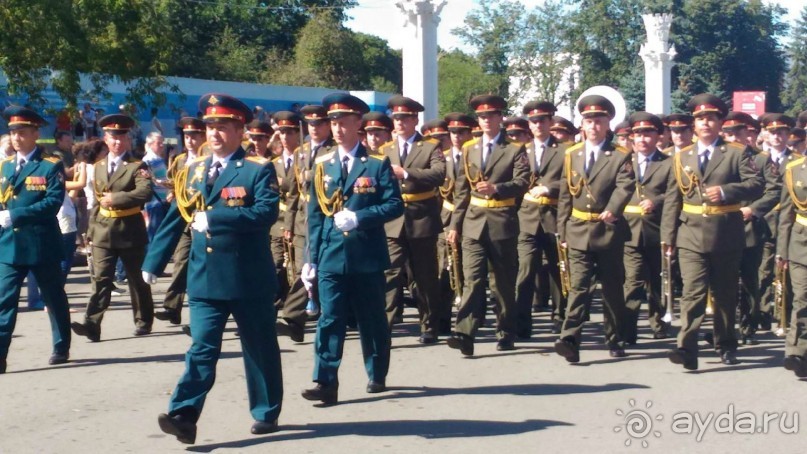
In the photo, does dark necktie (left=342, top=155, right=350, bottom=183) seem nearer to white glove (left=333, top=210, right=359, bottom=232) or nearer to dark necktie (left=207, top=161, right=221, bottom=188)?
white glove (left=333, top=210, right=359, bottom=232)

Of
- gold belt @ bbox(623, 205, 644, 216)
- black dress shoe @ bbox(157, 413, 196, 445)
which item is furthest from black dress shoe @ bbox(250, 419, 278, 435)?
gold belt @ bbox(623, 205, 644, 216)

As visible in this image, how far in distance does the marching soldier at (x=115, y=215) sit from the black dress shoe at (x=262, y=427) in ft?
13.2

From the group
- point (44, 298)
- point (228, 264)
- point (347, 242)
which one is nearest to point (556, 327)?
point (347, 242)

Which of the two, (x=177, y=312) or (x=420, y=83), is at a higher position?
(x=420, y=83)

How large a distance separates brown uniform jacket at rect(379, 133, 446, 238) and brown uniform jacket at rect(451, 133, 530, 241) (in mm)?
252

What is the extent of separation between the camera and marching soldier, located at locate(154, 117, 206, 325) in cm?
1181

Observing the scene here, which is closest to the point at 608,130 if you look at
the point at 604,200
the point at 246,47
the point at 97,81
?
the point at 604,200

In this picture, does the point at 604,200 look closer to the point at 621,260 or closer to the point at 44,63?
the point at 621,260

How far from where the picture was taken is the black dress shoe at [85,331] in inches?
444

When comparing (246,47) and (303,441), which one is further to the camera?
(246,47)

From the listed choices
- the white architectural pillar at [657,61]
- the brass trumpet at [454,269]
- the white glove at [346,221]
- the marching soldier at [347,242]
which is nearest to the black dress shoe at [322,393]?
the marching soldier at [347,242]

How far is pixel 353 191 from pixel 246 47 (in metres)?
53.1

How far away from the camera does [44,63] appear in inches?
809

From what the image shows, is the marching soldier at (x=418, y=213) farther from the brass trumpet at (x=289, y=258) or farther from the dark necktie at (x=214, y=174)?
the dark necktie at (x=214, y=174)
